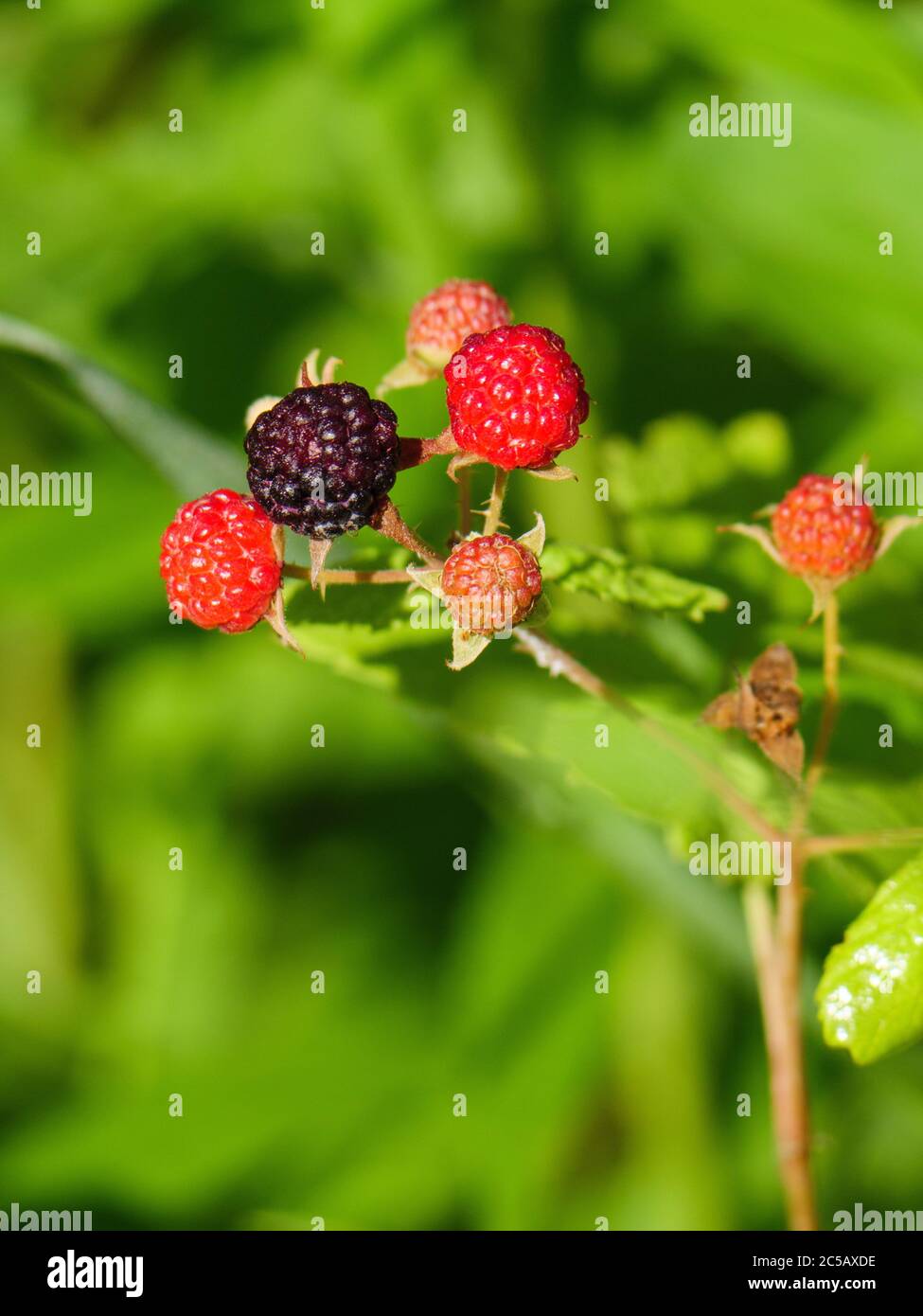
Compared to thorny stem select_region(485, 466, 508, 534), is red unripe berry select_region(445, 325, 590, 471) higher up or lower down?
higher up

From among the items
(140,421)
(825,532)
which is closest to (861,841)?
(825,532)

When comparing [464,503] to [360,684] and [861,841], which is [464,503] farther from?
[360,684]

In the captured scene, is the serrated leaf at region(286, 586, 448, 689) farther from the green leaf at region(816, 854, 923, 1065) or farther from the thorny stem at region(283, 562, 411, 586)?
the green leaf at region(816, 854, 923, 1065)

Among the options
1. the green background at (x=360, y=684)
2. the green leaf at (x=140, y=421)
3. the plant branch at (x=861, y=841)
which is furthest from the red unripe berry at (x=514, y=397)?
the green background at (x=360, y=684)

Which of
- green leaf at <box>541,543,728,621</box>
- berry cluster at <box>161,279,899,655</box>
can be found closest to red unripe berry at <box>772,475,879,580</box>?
berry cluster at <box>161,279,899,655</box>
